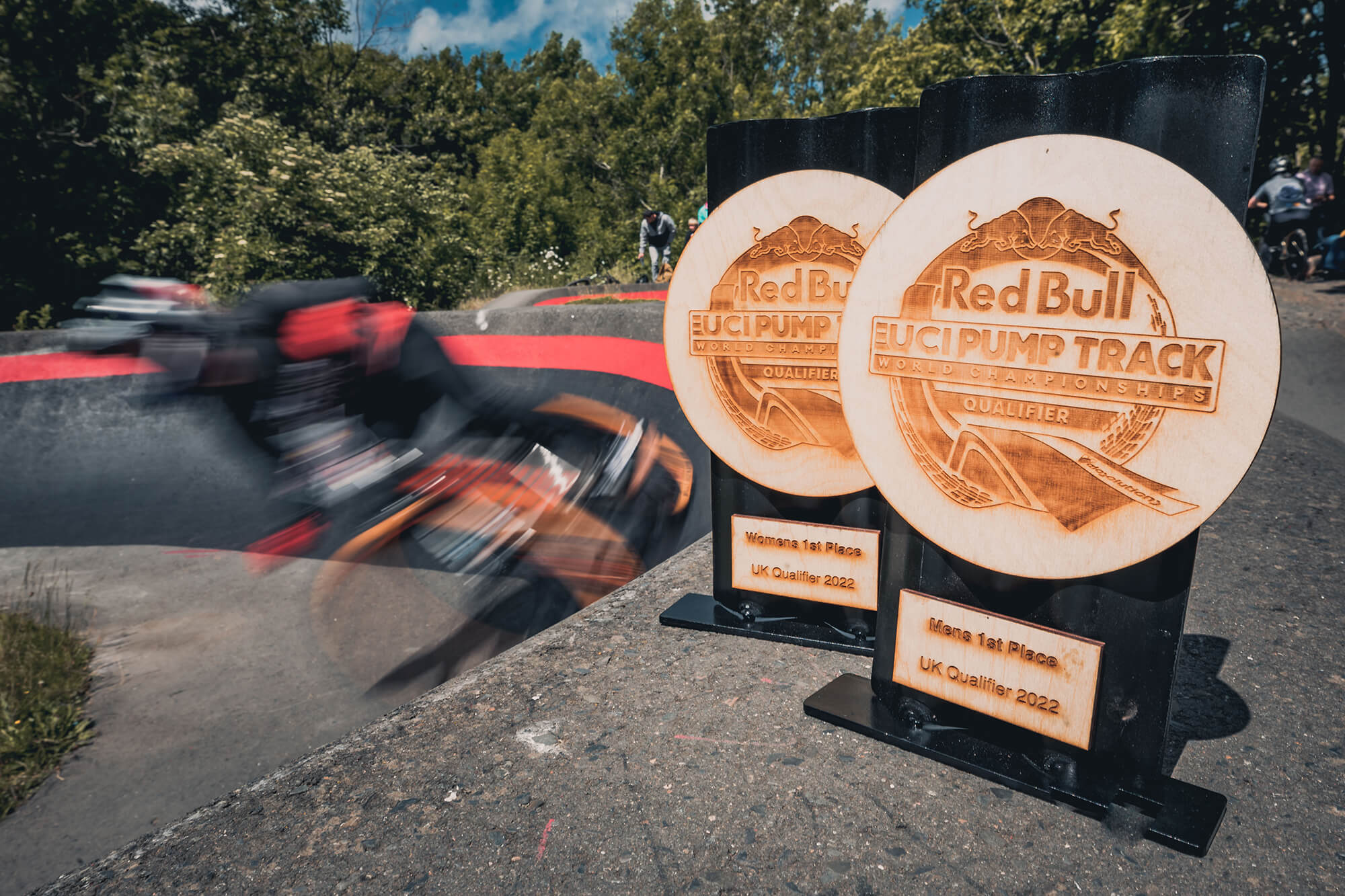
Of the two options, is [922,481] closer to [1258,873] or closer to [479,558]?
[1258,873]

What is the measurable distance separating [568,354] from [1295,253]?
9.90m

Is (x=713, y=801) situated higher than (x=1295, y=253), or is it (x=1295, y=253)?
(x=1295, y=253)

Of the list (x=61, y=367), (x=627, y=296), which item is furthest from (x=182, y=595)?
(x=627, y=296)

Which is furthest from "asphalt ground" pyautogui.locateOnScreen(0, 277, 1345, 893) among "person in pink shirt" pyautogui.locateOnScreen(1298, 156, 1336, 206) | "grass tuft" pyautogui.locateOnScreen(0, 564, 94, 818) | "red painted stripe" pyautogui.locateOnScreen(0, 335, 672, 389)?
"person in pink shirt" pyautogui.locateOnScreen(1298, 156, 1336, 206)

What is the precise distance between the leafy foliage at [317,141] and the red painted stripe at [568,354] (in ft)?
16.2

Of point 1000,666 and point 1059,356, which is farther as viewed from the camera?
point 1000,666

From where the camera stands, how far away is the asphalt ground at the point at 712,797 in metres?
1.38

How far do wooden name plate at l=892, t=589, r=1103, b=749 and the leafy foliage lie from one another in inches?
450

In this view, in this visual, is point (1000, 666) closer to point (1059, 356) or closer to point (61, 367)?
point (1059, 356)

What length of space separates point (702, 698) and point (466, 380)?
3.59 metres

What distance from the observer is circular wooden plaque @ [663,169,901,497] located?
208 cm

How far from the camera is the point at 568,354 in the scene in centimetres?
903

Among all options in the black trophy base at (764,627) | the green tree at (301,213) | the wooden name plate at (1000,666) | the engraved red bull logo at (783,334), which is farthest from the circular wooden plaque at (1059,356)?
the green tree at (301,213)

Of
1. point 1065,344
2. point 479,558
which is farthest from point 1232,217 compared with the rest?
point 479,558
